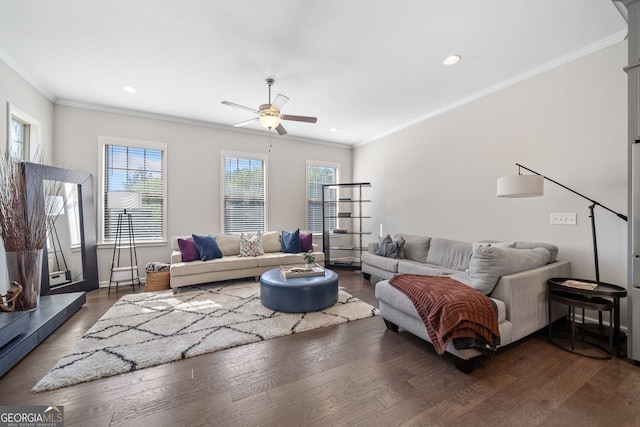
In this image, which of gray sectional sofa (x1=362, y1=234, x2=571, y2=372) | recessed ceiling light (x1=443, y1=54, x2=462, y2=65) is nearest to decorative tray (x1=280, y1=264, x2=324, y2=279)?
gray sectional sofa (x1=362, y1=234, x2=571, y2=372)

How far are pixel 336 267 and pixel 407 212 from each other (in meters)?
1.94

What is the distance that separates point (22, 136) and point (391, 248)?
5.61 m

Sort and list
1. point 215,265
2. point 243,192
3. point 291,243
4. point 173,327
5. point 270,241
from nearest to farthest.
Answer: point 173,327
point 215,265
point 291,243
point 270,241
point 243,192

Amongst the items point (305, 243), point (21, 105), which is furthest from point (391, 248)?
point (21, 105)

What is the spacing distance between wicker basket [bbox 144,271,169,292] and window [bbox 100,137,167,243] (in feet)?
2.69

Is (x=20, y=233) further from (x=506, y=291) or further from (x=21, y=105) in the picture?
(x=506, y=291)

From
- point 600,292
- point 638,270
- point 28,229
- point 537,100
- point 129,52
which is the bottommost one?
point 600,292

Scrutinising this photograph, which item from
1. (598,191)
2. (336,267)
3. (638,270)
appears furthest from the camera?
(336,267)

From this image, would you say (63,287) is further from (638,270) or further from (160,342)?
(638,270)

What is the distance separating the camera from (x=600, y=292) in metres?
2.14

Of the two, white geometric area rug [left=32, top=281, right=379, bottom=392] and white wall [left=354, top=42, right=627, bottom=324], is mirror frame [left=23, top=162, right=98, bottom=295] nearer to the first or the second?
white geometric area rug [left=32, top=281, right=379, bottom=392]

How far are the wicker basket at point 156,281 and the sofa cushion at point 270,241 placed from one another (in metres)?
1.73

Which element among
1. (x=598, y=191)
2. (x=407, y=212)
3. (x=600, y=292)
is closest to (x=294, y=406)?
(x=600, y=292)

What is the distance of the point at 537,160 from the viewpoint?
3191 millimetres
